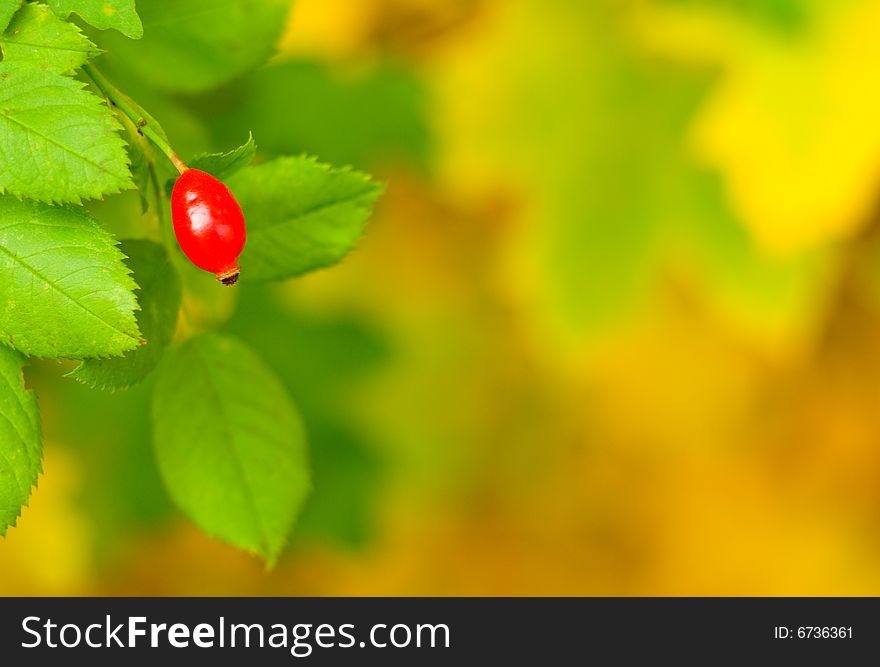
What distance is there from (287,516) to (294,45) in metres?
0.99

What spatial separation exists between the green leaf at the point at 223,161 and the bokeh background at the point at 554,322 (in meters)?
0.20

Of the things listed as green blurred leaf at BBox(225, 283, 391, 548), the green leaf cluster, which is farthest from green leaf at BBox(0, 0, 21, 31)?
green blurred leaf at BBox(225, 283, 391, 548)

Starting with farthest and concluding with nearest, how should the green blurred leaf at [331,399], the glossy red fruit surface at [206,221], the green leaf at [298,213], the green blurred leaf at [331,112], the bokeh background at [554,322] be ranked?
the green blurred leaf at [331,399], the bokeh background at [554,322], the green blurred leaf at [331,112], the green leaf at [298,213], the glossy red fruit surface at [206,221]

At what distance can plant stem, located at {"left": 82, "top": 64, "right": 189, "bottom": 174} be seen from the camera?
619 millimetres

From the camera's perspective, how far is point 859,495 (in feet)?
7.93

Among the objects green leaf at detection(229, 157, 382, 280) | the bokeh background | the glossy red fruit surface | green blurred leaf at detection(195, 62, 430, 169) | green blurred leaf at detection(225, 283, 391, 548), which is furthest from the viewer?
→ green blurred leaf at detection(225, 283, 391, 548)

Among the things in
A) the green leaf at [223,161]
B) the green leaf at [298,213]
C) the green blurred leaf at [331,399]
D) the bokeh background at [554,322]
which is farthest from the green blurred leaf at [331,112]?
the green leaf at [223,161]

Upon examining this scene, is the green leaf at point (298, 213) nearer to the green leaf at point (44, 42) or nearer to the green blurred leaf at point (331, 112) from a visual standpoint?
the green leaf at point (44, 42)

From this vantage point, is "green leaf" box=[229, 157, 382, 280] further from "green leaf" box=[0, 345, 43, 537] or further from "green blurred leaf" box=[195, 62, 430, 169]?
"green blurred leaf" box=[195, 62, 430, 169]

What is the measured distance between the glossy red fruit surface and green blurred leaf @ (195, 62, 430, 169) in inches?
27.4

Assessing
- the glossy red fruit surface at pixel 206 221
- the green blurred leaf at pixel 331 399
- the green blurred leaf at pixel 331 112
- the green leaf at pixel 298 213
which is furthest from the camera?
the green blurred leaf at pixel 331 399

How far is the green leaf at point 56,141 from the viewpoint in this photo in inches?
23.8

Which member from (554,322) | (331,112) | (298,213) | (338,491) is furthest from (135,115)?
(338,491)

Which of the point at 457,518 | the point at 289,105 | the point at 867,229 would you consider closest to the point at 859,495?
the point at 867,229
